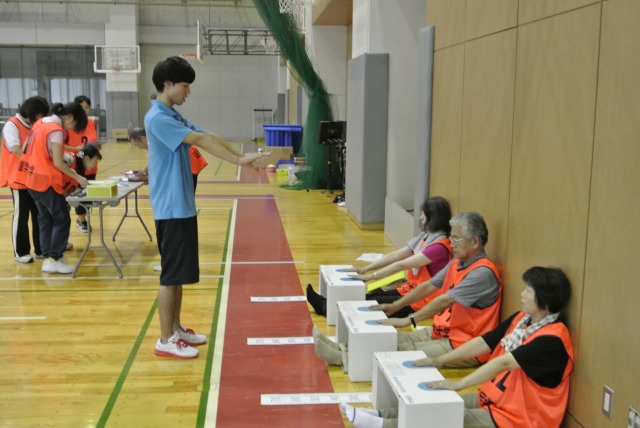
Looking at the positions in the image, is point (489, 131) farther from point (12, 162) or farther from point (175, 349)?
point (12, 162)

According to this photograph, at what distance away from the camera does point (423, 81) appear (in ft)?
18.5

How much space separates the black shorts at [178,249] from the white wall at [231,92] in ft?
72.3

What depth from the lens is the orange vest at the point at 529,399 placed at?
2.99 m

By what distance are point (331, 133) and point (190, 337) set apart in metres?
6.91

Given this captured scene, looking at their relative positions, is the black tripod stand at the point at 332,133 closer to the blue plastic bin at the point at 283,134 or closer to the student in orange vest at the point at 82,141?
the student in orange vest at the point at 82,141

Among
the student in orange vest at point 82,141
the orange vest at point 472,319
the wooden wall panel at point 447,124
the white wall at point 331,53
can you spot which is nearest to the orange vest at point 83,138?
the student in orange vest at point 82,141

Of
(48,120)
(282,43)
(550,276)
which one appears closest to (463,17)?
(550,276)

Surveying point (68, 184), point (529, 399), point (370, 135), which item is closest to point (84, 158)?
point (68, 184)

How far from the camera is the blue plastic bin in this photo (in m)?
16.2

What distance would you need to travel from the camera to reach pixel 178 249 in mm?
3982

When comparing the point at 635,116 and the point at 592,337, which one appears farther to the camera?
the point at 592,337

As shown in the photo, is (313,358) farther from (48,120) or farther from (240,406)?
(48,120)

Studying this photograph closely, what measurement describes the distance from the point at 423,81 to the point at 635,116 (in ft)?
10.3

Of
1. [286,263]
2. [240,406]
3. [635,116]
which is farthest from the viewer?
[286,263]
